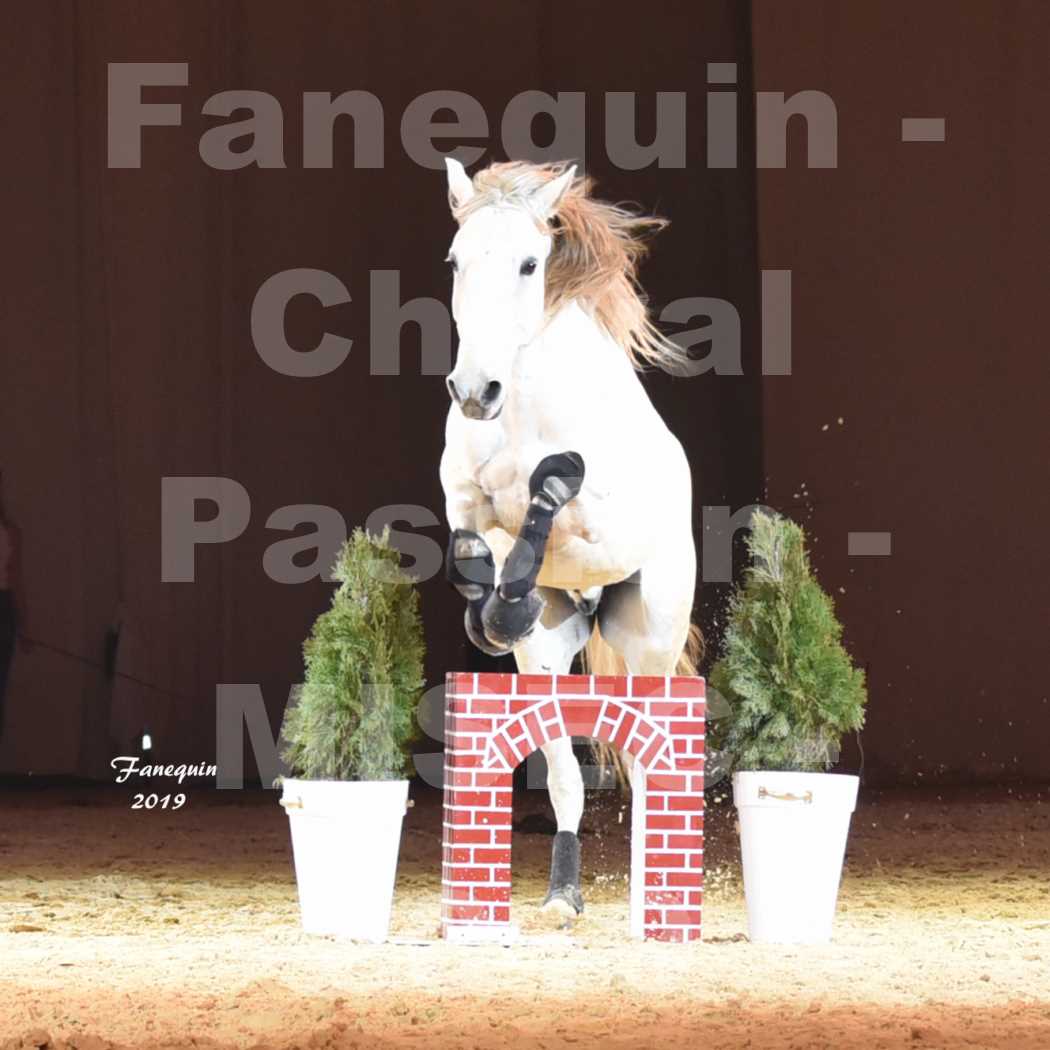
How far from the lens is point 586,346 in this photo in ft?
9.66

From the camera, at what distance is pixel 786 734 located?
117 inches

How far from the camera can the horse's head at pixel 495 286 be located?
2580 millimetres

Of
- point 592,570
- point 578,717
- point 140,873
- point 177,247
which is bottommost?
point 140,873

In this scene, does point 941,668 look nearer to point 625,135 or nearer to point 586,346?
point 625,135

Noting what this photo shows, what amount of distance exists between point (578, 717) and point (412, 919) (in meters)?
0.70

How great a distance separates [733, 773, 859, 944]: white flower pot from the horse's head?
90 cm

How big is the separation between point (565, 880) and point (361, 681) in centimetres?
55

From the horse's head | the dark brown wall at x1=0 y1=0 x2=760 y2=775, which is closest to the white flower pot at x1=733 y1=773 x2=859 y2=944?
the horse's head

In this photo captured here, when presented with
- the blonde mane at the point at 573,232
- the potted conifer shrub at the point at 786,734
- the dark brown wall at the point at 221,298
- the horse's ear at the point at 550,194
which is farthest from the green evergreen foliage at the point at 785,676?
the dark brown wall at the point at 221,298

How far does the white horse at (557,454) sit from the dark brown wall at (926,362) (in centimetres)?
198

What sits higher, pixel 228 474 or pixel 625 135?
pixel 625 135

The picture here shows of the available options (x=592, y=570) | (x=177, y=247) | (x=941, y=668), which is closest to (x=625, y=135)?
(x=177, y=247)

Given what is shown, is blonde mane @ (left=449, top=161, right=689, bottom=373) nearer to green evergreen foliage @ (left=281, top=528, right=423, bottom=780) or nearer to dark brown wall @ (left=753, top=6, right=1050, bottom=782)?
green evergreen foliage @ (left=281, top=528, right=423, bottom=780)

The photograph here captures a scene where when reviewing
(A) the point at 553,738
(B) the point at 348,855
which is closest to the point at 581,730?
(A) the point at 553,738
